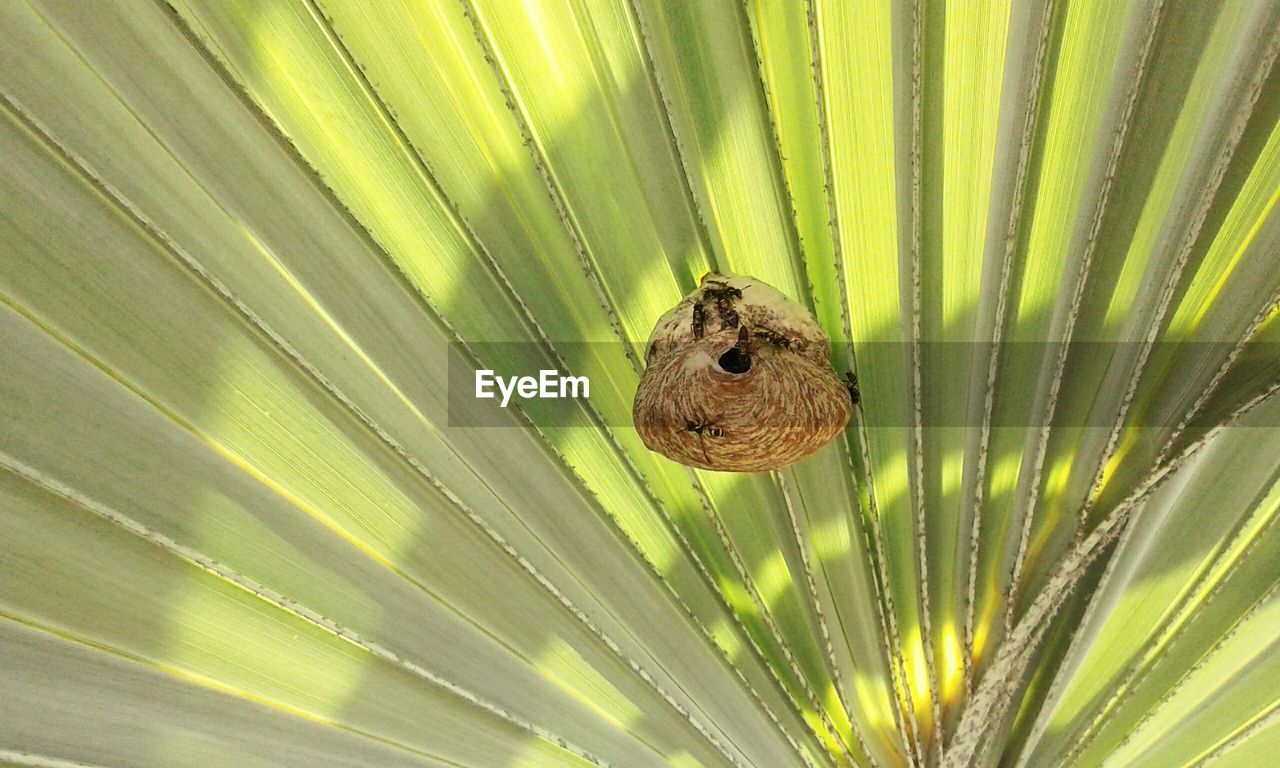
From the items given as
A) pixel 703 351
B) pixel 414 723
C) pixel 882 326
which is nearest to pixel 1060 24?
pixel 882 326

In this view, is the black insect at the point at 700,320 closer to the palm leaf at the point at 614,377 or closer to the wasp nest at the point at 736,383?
the wasp nest at the point at 736,383

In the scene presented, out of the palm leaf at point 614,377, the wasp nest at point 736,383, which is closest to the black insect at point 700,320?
the wasp nest at point 736,383

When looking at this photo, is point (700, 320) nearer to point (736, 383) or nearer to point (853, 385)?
point (736, 383)

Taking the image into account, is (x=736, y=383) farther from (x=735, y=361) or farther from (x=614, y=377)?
(x=614, y=377)

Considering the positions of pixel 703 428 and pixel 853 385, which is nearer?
pixel 703 428

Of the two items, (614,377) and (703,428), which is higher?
(614,377)

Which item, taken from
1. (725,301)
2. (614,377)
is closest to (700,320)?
(725,301)

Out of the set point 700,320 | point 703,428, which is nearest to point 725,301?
point 700,320
